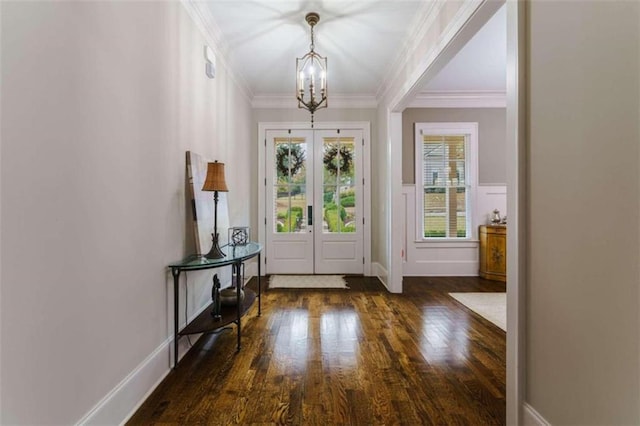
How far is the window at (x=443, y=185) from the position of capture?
4.70 meters

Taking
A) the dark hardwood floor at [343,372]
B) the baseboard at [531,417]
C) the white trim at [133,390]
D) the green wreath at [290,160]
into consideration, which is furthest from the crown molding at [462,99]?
the white trim at [133,390]

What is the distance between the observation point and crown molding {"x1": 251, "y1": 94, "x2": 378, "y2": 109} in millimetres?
4641

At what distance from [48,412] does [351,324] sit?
2.20 meters

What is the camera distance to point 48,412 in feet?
3.72

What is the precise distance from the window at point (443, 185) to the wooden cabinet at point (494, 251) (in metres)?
0.24

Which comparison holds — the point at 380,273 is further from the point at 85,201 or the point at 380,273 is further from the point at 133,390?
the point at 85,201

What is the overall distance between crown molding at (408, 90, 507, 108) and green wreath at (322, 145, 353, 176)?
122 cm

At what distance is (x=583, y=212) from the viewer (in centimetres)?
112

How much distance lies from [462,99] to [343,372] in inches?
171

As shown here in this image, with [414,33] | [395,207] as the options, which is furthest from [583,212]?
[395,207]

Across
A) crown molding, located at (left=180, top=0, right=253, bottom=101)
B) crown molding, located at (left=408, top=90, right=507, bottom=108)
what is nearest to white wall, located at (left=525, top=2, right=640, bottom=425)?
crown molding, located at (left=180, top=0, right=253, bottom=101)

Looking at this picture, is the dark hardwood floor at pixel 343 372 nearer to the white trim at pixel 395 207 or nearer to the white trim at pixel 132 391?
the white trim at pixel 132 391

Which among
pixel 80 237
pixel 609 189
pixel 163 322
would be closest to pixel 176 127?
pixel 80 237

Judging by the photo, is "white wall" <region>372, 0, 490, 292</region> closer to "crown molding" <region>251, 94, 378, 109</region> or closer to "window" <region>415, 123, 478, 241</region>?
"crown molding" <region>251, 94, 378, 109</region>
